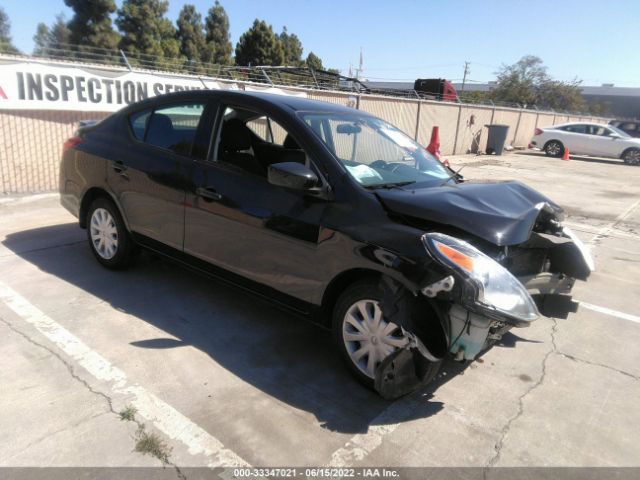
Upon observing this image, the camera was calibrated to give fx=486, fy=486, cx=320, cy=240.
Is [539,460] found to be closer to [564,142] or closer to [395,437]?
[395,437]

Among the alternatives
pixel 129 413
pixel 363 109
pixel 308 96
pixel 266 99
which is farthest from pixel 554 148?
pixel 129 413

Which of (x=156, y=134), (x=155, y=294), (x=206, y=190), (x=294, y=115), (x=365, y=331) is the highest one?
(x=294, y=115)

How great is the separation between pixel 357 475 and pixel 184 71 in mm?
9266

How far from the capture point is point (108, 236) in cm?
463

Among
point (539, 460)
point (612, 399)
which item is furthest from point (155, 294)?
point (612, 399)

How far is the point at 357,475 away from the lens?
240 centimetres

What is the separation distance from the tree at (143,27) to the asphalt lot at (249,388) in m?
34.6

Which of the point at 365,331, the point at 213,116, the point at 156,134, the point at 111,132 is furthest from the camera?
the point at 111,132

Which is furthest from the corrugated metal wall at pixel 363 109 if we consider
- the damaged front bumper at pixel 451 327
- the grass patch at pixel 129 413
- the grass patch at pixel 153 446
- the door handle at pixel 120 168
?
the grass patch at pixel 153 446

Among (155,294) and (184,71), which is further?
(184,71)

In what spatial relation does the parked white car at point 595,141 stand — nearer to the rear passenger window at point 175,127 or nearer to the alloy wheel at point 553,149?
the alloy wheel at point 553,149

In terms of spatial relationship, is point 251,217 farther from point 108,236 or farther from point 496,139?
point 496,139

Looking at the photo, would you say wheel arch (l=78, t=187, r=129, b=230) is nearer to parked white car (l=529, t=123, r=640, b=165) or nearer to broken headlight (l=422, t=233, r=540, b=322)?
broken headlight (l=422, t=233, r=540, b=322)

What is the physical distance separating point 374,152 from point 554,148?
20.5 meters
